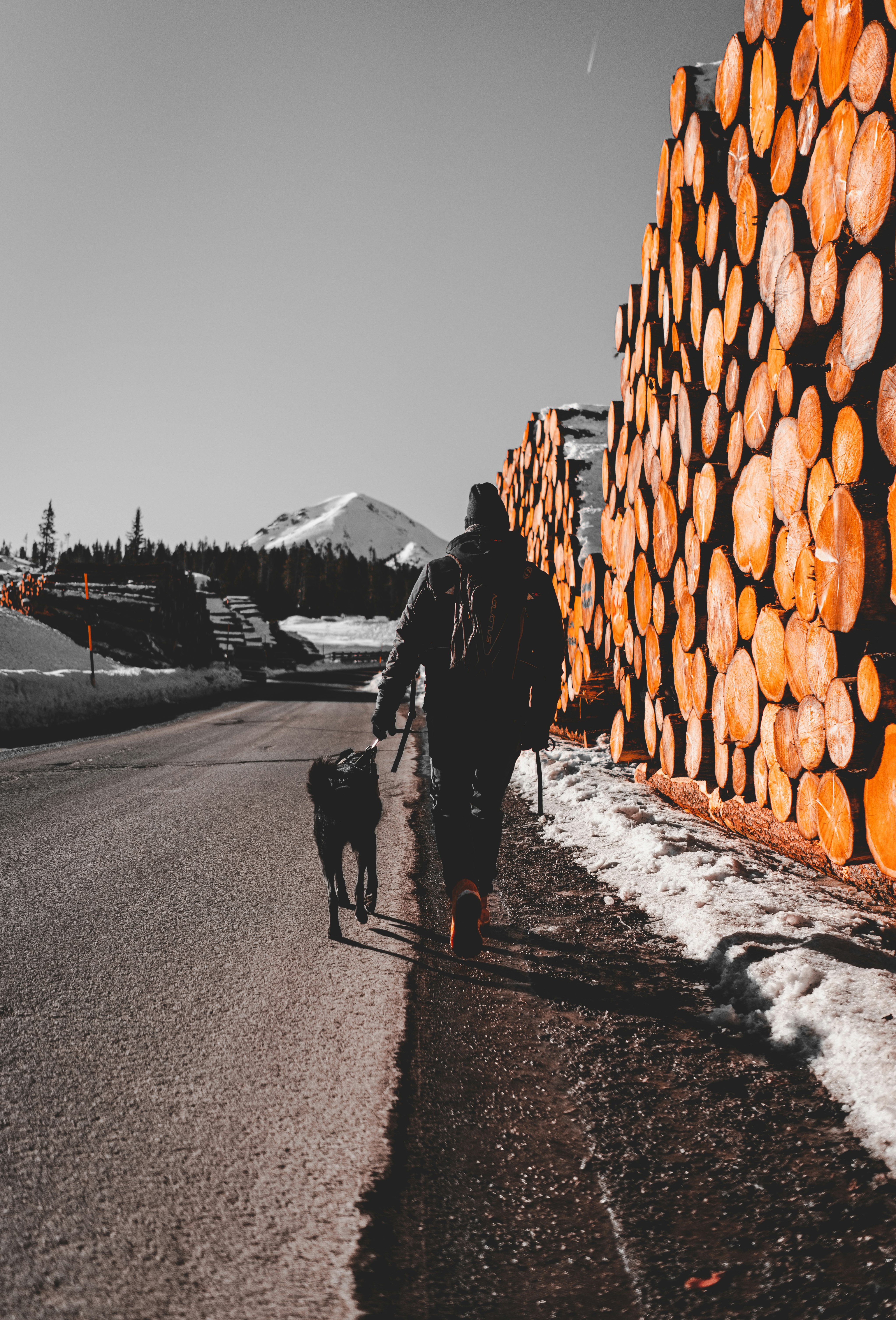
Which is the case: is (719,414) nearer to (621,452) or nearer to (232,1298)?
(621,452)

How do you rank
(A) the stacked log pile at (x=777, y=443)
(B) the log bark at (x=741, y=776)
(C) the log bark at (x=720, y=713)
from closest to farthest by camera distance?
(A) the stacked log pile at (x=777, y=443) → (B) the log bark at (x=741, y=776) → (C) the log bark at (x=720, y=713)

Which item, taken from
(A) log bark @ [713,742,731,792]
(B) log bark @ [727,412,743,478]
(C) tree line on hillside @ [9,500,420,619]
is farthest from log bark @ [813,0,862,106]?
(C) tree line on hillside @ [9,500,420,619]

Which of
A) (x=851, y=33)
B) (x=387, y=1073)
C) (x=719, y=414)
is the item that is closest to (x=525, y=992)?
(x=387, y=1073)

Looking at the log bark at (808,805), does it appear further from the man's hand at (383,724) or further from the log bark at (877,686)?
the man's hand at (383,724)

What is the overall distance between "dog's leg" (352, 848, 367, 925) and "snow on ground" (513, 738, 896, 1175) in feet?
3.92

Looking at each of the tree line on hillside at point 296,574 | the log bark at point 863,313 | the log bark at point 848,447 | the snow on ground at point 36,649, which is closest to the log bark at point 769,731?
the log bark at point 848,447

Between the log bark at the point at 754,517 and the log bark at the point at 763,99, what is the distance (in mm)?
1726

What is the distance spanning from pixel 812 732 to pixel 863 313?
1.81 meters

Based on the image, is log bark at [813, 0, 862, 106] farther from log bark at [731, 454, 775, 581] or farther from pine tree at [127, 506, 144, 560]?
pine tree at [127, 506, 144, 560]

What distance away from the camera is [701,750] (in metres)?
5.15

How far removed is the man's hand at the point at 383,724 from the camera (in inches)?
136

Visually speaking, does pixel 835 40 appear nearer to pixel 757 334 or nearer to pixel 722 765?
pixel 757 334

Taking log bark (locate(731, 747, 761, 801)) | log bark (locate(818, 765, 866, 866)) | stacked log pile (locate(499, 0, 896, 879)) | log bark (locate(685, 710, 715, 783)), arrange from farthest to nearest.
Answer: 1. log bark (locate(685, 710, 715, 783))
2. log bark (locate(731, 747, 761, 801))
3. log bark (locate(818, 765, 866, 866))
4. stacked log pile (locate(499, 0, 896, 879))

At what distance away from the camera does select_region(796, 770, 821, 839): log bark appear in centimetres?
365
